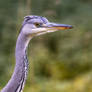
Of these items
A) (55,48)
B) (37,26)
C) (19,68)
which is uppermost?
(37,26)

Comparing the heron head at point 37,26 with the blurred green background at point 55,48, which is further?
the blurred green background at point 55,48

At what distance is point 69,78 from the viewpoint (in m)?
6.91

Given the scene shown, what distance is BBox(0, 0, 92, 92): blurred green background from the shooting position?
6.49m

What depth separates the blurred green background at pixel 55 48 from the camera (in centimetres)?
649

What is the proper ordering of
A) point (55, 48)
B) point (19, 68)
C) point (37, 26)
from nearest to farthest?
point (19, 68) → point (37, 26) → point (55, 48)

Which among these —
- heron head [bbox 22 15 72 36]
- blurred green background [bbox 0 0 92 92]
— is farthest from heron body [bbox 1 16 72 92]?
A: blurred green background [bbox 0 0 92 92]

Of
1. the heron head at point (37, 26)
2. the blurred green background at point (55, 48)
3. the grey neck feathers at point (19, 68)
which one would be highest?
the heron head at point (37, 26)

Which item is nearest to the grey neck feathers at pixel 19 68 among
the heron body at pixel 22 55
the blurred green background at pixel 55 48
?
the heron body at pixel 22 55

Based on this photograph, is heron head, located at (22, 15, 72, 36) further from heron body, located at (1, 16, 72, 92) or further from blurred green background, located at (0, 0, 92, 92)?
blurred green background, located at (0, 0, 92, 92)

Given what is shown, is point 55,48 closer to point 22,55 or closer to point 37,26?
point 37,26

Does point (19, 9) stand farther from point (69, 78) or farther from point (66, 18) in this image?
point (69, 78)

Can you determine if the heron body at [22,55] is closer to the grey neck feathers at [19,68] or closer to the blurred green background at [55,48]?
the grey neck feathers at [19,68]

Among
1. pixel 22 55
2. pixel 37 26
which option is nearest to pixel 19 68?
pixel 22 55

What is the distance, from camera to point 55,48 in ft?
24.1
